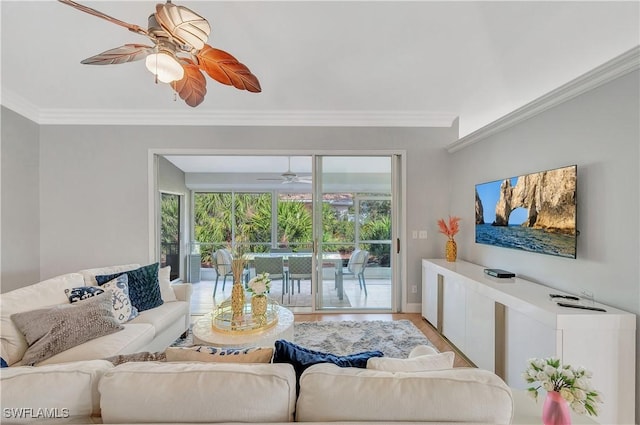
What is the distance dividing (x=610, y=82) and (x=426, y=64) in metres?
1.29

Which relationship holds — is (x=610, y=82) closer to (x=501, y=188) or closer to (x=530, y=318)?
(x=501, y=188)

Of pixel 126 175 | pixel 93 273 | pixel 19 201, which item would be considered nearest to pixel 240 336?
pixel 93 273

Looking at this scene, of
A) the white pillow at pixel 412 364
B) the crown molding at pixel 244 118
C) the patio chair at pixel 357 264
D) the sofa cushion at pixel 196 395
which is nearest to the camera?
the sofa cushion at pixel 196 395

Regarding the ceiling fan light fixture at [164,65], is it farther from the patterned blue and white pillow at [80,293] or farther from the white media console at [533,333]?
the white media console at [533,333]

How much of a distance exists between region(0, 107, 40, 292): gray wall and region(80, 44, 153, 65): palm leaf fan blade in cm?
254

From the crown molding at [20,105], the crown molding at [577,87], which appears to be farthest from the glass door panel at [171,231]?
the crown molding at [577,87]

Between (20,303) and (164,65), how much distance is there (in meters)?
1.91

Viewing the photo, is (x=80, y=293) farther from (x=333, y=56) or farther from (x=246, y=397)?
(x=333, y=56)

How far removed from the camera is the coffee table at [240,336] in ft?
6.49

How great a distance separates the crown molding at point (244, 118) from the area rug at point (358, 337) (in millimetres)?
2570

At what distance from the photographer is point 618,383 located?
5.53ft

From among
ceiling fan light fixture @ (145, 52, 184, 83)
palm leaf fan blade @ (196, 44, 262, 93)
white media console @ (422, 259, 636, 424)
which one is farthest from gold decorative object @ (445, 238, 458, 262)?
ceiling fan light fixture @ (145, 52, 184, 83)

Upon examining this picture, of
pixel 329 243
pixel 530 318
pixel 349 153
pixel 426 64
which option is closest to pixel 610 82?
→ pixel 426 64

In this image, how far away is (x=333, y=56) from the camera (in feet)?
8.16
